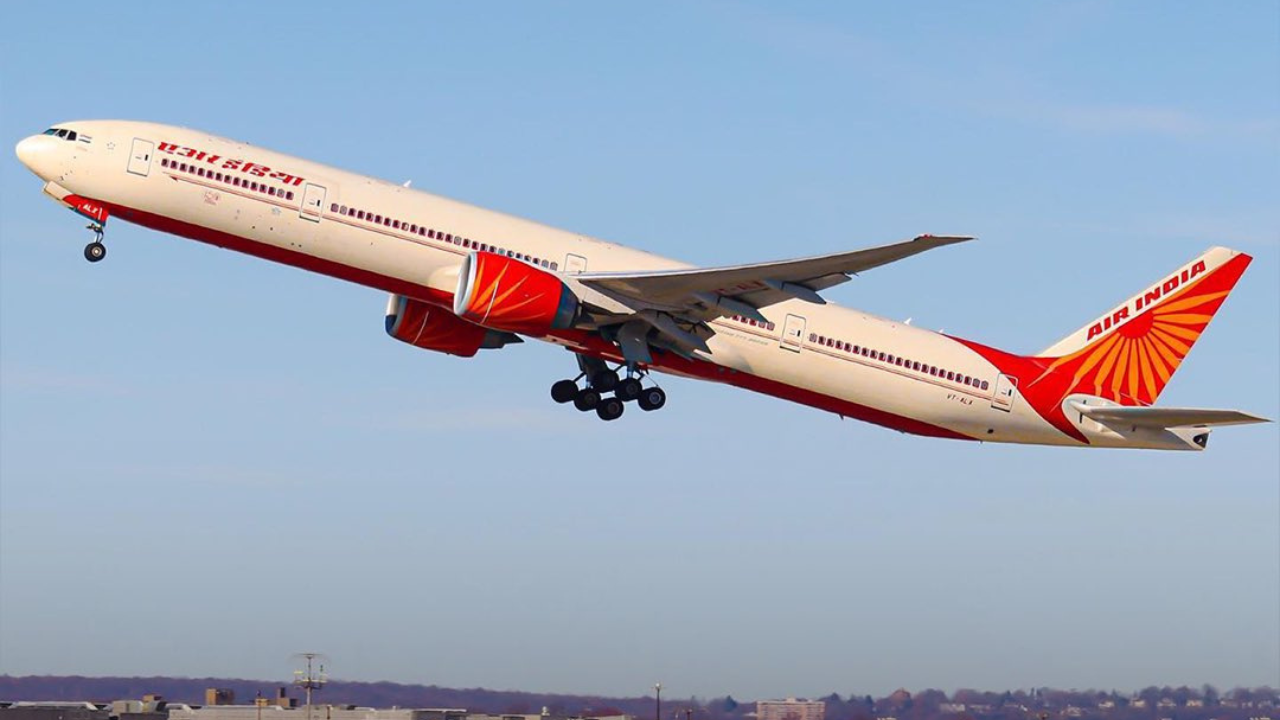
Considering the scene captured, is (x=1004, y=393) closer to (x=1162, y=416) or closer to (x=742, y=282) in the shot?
(x=1162, y=416)

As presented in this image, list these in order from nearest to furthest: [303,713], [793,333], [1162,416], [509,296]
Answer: [509,296] < [793,333] < [1162,416] < [303,713]

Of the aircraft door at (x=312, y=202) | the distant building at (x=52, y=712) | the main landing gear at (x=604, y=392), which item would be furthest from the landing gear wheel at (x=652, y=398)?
the distant building at (x=52, y=712)

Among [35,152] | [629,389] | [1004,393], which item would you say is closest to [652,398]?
[629,389]

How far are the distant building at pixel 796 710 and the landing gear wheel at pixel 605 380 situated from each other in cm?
1700

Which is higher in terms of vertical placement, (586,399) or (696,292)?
(696,292)

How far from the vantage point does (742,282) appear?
4403cm

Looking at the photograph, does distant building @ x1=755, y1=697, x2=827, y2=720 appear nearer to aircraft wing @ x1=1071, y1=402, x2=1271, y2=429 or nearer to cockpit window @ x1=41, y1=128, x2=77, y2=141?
aircraft wing @ x1=1071, y1=402, x2=1271, y2=429

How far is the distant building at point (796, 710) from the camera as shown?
6128 centimetres

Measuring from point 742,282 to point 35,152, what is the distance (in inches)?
733

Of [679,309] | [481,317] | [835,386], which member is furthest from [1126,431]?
[481,317]

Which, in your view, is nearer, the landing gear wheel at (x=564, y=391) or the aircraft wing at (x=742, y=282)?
the aircraft wing at (x=742, y=282)

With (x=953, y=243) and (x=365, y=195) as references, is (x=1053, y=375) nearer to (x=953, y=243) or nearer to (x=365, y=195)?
(x=953, y=243)

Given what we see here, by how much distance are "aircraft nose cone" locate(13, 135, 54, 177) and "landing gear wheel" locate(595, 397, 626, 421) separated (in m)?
16.4

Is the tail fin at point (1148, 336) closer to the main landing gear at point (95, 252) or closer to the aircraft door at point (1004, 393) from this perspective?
the aircraft door at point (1004, 393)
